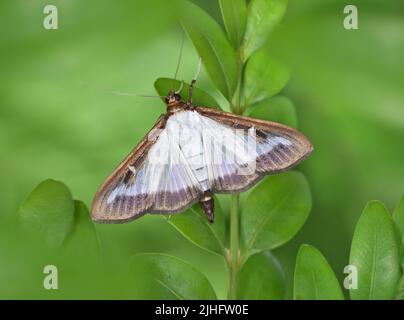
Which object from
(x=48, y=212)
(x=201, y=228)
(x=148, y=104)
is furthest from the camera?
(x=148, y=104)

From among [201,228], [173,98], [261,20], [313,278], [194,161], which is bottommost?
[313,278]

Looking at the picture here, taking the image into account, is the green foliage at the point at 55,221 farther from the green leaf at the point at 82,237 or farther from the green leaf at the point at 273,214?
the green leaf at the point at 273,214

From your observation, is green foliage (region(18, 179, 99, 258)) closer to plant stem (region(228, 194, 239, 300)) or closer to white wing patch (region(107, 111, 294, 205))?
white wing patch (region(107, 111, 294, 205))

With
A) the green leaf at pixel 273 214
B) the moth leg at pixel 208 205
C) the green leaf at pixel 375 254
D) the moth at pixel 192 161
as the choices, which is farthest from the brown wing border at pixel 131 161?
the green leaf at pixel 375 254

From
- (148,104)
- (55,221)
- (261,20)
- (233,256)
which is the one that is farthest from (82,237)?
(261,20)

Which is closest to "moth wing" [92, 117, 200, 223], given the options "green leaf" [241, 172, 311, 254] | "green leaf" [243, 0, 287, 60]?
"green leaf" [241, 172, 311, 254]

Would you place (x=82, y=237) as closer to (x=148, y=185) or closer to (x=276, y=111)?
(x=148, y=185)

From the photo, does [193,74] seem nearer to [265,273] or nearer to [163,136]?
[163,136]

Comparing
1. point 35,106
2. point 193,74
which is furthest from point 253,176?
point 35,106
